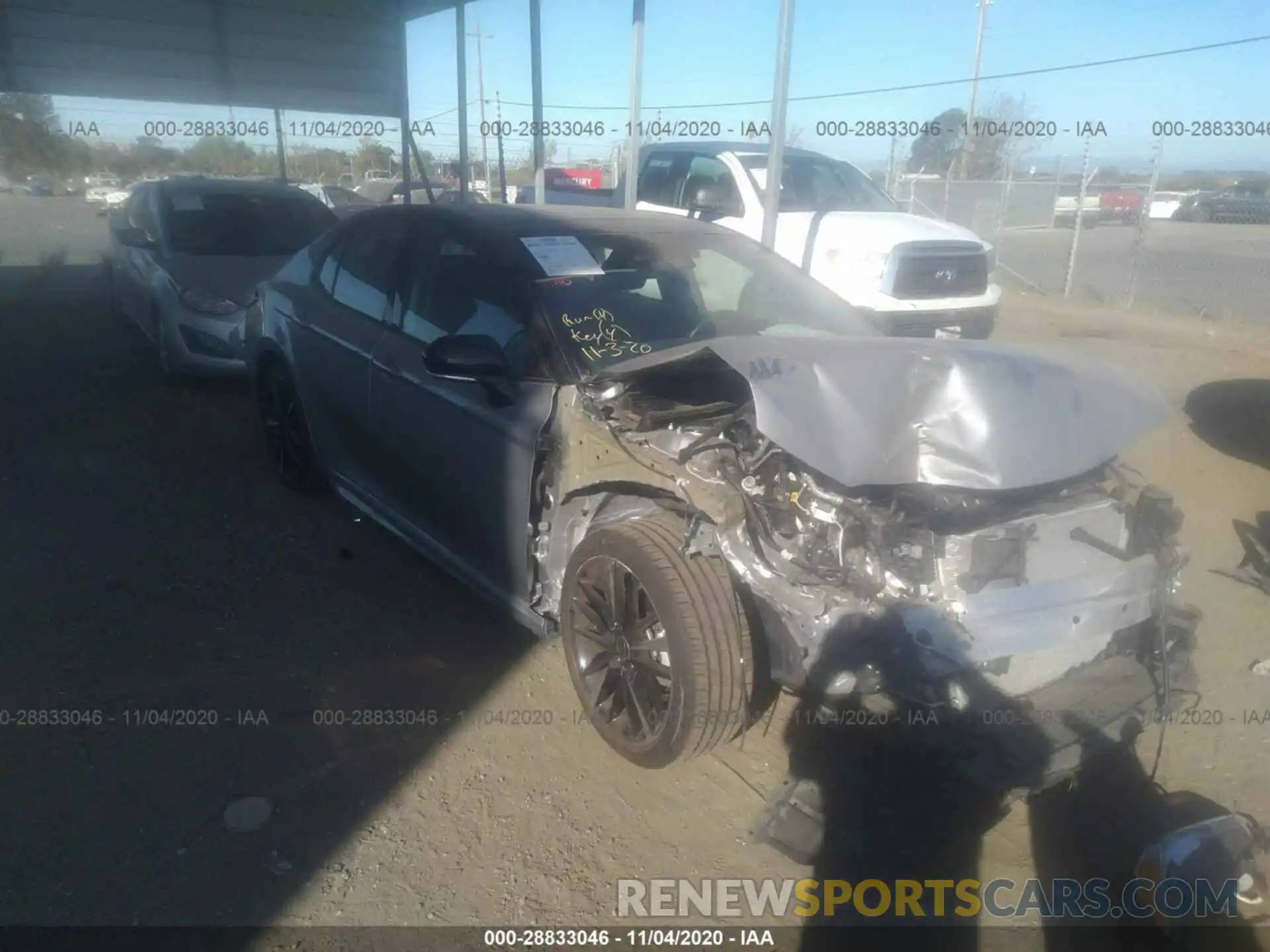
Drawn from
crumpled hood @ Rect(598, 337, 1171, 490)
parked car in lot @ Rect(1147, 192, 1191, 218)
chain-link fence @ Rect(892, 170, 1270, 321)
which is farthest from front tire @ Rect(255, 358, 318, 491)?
parked car in lot @ Rect(1147, 192, 1191, 218)

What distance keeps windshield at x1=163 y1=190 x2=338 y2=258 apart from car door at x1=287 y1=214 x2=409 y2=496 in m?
3.45

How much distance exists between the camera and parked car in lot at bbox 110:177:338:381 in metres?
7.00

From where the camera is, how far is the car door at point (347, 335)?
4.15 m

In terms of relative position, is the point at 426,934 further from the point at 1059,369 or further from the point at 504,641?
the point at 1059,369

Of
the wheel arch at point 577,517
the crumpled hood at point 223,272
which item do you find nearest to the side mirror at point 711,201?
the crumpled hood at point 223,272

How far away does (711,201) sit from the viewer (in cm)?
911

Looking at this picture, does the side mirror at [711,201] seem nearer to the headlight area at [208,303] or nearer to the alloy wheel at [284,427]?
the headlight area at [208,303]

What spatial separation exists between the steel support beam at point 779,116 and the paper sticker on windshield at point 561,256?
2.80 metres

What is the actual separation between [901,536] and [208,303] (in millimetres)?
6097

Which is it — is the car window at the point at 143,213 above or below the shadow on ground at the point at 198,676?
above

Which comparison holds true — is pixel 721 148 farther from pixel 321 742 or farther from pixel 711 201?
pixel 321 742

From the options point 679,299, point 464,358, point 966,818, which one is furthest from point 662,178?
point 966,818

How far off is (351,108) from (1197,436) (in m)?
12.0

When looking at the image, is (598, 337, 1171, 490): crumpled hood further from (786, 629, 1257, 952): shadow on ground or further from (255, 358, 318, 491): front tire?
(255, 358, 318, 491): front tire
